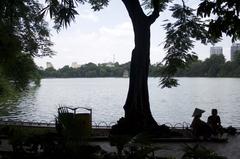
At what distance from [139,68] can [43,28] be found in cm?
1177

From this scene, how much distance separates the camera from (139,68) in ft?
50.8

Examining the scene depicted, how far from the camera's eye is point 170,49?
18.7 m

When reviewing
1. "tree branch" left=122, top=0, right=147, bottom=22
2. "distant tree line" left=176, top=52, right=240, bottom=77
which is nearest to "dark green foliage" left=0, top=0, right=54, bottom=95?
"tree branch" left=122, top=0, right=147, bottom=22

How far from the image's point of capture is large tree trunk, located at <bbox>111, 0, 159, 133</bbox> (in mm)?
15273

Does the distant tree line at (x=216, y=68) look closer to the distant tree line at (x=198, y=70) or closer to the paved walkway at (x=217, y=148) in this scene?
the distant tree line at (x=198, y=70)

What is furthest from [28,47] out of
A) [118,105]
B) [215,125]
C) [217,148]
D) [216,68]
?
[216,68]

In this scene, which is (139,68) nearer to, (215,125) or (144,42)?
(144,42)

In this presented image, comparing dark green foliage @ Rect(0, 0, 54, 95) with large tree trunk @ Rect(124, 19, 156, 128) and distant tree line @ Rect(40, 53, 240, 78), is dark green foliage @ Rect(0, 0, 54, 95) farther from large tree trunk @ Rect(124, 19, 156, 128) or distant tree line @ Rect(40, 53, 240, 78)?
distant tree line @ Rect(40, 53, 240, 78)

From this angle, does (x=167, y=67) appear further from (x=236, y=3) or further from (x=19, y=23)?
(x=236, y=3)

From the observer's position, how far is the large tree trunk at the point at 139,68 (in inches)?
601

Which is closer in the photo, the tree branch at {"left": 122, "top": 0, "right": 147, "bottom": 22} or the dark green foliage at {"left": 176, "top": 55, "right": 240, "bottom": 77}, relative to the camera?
the tree branch at {"left": 122, "top": 0, "right": 147, "bottom": 22}

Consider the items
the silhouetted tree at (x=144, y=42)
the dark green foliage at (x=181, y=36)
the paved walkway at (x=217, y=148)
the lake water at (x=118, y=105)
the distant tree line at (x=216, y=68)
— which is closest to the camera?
the paved walkway at (x=217, y=148)

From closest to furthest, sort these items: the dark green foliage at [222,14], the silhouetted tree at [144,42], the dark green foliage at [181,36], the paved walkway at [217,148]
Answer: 1. the dark green foliage at [222,14]
2. the paved walkway at [217,148]
3. the silhouetted tree at [144,42]
4. the dark green foliage at [181,36]


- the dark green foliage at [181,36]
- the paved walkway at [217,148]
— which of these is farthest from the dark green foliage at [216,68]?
the paved walkway at [217,148]
